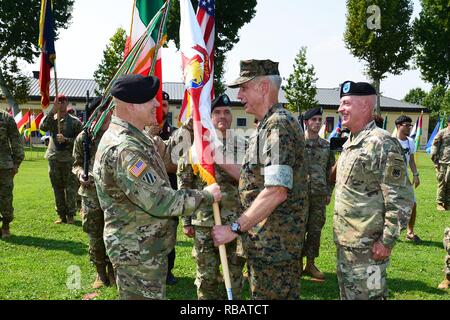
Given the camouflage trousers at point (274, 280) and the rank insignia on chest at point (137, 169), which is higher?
the rank insignia on chest at point (137, 169)

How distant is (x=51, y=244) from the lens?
859 centimetres

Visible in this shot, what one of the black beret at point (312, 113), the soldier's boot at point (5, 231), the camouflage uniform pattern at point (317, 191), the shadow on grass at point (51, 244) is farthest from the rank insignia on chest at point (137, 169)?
the soldier's boot at point (5, 231)

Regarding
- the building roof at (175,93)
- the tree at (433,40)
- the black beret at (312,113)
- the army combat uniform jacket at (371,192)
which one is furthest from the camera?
the building roof at (175,93)

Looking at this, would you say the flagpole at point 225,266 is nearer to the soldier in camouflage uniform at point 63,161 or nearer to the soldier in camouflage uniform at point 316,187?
the soldier in camouflage uniform at point 316,187

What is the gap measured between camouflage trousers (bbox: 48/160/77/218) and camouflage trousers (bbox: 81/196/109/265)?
4612mm

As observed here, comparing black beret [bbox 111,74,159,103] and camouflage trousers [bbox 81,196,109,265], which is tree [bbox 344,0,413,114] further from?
black beret [bbox 111,74,159,103]

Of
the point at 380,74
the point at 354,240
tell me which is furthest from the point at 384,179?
the point at 380,74

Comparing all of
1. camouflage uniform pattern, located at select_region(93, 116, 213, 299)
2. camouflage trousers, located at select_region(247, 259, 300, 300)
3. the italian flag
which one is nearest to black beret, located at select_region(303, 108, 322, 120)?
the italian flag

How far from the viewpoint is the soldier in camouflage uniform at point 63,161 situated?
1017 centimetres

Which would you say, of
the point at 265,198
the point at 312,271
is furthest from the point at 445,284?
the point at 265,198

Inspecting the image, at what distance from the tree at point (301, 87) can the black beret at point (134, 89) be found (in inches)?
1922

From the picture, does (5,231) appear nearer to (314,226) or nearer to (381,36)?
(314,226)
